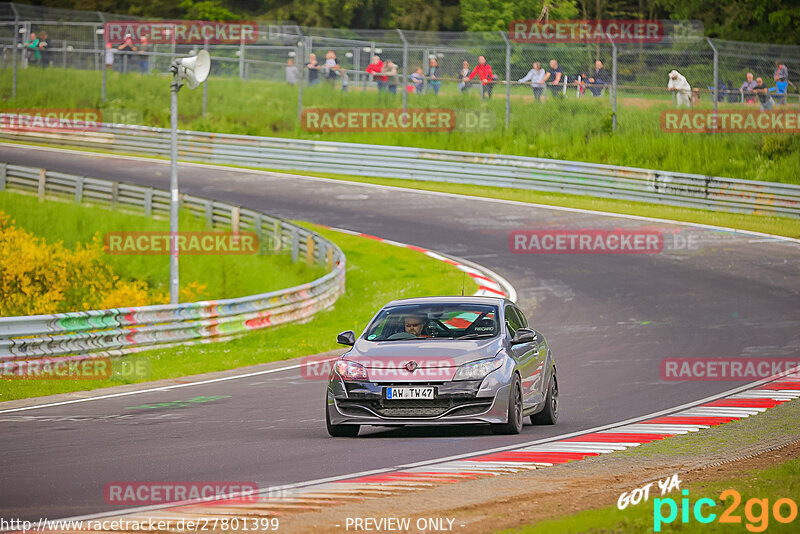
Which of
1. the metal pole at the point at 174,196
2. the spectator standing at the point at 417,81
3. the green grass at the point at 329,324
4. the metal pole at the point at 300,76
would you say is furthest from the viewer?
the metal pole at the point at 300,76

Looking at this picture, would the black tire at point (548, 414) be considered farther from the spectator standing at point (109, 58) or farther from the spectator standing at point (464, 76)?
the spectator standing at point (109, 58)

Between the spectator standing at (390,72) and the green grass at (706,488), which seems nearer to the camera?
the green grass at (706,488)

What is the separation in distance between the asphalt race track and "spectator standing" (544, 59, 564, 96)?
5561mm

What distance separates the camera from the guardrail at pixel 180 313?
55.6ft

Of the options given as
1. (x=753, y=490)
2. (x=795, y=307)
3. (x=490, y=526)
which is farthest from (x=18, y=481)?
(x=795, y=307)

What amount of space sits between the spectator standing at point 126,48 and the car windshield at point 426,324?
35004mm

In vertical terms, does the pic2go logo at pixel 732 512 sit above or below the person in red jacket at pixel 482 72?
below

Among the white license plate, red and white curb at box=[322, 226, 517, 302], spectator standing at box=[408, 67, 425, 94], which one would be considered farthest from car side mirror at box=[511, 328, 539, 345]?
spectator standing at box=[408, 67, 425, 94]

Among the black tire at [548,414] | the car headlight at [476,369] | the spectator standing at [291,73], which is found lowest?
the black tire at [548,414]

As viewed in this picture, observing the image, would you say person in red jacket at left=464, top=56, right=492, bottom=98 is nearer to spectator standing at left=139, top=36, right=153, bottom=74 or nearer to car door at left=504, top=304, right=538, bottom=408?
spectator standing at left=139, top=36, right=153, bottom=74

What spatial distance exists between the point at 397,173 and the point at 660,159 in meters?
8.65

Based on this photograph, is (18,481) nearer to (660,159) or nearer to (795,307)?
(795,307)

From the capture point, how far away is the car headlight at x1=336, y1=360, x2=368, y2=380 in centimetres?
1102

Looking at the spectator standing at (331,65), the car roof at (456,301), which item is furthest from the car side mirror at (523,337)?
the spectator standing at (331,65)
